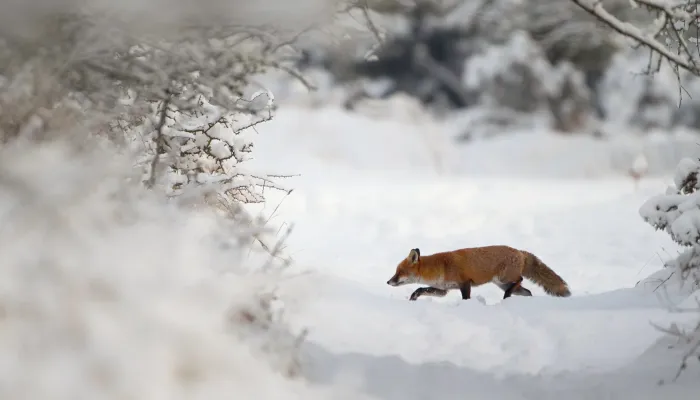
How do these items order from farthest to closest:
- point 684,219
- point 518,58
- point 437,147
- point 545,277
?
point 518,58 < point 437,147 < point 545,277 < point 684,219

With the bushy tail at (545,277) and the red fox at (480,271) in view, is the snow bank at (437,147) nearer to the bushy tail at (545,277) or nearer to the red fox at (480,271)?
the red fox at (480,271)

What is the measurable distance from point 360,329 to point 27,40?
11.2 ft

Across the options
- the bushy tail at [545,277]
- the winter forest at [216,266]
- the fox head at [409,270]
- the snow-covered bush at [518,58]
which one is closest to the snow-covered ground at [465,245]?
the winter forest at [216,266]

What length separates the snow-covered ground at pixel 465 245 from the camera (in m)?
5.01

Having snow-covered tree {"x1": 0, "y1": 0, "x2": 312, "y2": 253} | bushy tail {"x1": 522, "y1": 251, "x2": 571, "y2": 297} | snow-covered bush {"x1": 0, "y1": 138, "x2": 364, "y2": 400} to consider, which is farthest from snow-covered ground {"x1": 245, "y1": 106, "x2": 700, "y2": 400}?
snow-covered tree {"x1": 0, "y1": 0, "x2": 312, "y2": 253}

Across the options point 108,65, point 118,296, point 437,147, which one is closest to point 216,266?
point 118,296

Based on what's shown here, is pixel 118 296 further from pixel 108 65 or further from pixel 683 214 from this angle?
pixel 683 214

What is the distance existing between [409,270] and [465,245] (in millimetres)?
5404

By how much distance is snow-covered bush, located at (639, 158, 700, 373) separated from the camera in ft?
16.3

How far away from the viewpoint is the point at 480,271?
7766 mm

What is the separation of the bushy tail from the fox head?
1063mm

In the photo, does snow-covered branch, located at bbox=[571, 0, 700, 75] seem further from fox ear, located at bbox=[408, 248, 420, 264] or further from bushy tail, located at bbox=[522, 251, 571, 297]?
fox ear, located at bbox=[408, 248, 420, 264]

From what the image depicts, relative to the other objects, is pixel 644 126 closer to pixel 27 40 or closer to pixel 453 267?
pixel 453 267

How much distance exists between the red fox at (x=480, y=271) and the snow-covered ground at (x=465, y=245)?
10.9 inches
